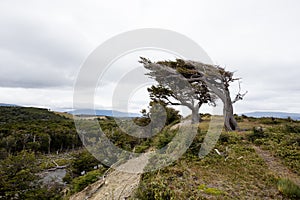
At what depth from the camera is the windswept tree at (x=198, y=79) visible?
611 inches

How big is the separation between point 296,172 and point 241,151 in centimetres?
225

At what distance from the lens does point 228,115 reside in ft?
49.5

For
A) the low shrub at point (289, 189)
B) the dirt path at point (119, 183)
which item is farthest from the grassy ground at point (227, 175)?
the dirt path at point (119, 183)

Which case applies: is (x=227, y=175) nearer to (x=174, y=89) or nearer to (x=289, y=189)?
(x=289, y=189)

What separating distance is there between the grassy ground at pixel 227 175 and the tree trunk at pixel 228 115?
4.87m

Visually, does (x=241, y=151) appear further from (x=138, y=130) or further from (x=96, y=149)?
(x=96, y=149)

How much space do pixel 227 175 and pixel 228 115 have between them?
969 centimetres

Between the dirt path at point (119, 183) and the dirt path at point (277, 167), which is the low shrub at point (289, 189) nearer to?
the dirt path at point (277, 167)

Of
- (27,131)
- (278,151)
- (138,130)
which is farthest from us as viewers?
(27,131)

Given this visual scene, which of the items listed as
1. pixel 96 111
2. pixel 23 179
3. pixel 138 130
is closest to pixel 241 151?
pixel 96 111

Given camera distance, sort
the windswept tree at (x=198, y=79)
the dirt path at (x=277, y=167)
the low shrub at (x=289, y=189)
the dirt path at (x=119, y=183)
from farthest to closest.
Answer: the windswept tree at (x=198, y=79) < the dirt path at (x=119, y=183) < the dirt path at (x=277, y=167) < the low shrub at (x=289, y=189)

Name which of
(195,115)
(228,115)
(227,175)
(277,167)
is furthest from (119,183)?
(195,115)

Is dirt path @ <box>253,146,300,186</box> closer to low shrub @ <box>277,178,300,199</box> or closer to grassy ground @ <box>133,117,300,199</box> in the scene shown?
grassy ground @ <box>133,117,300,199</box>

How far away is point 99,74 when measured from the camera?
785 centimetres
